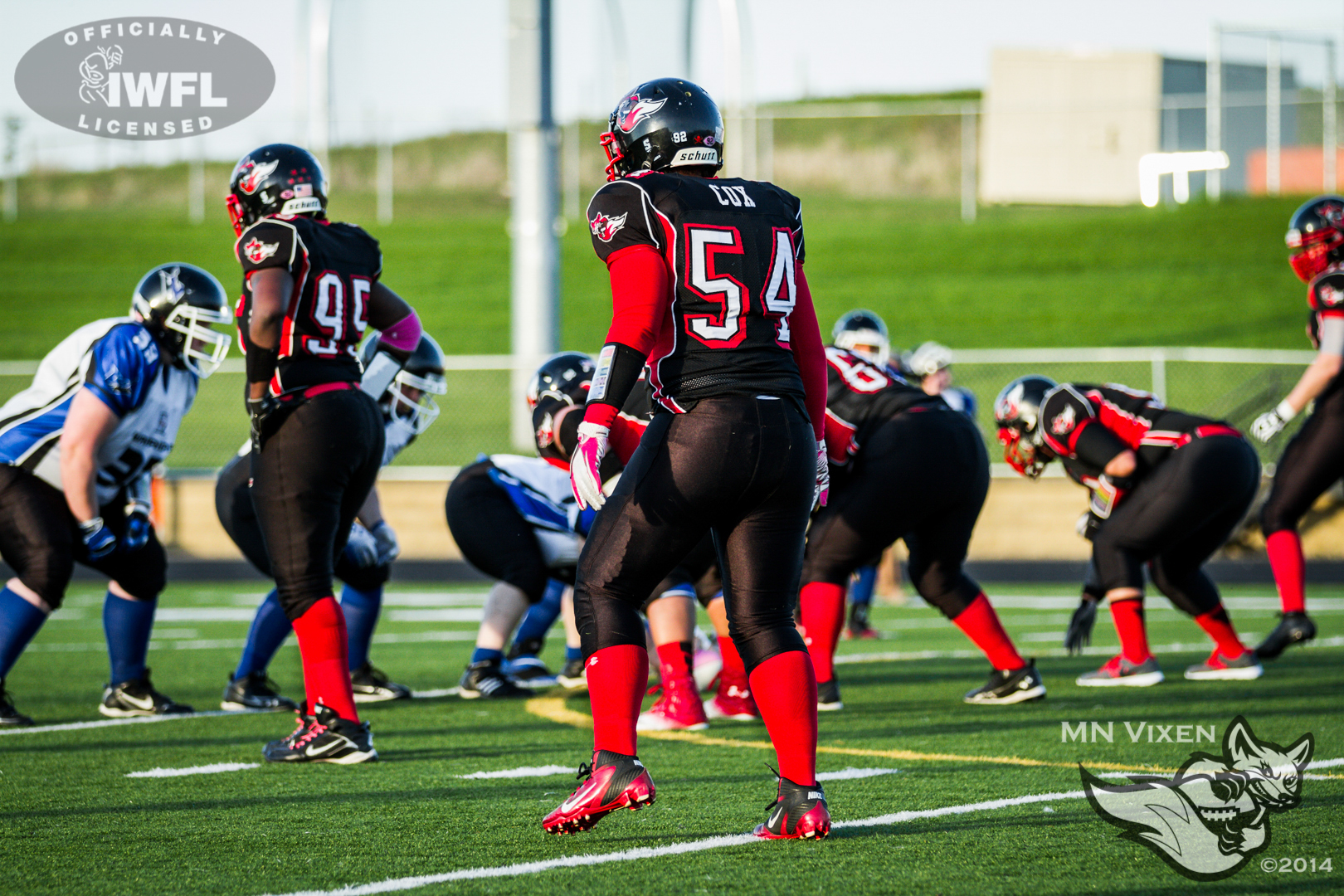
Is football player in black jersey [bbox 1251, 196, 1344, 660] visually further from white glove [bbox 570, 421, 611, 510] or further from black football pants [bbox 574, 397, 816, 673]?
white glove [bbox 570, 421, 611, 510]

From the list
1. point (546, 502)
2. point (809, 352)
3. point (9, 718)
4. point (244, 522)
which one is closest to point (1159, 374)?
point (546, 502)

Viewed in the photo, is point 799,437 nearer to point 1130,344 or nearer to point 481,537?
point 481,537

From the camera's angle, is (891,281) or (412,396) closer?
(412,396)

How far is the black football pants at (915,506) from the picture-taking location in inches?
234

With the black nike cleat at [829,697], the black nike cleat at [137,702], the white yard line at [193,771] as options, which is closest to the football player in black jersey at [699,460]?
the white yard line at [193,771]

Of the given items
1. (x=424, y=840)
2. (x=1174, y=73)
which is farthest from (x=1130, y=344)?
(x=424, y=840)

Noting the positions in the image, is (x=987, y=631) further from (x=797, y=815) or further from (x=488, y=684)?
(x=797, y=815)

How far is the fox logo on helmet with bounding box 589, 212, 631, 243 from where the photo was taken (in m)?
3.66

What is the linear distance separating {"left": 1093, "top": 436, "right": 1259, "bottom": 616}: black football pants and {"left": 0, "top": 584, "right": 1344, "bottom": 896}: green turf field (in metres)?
0.51

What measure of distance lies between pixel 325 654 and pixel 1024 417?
3.44 metres

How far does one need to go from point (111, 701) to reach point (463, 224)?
25.6 meters

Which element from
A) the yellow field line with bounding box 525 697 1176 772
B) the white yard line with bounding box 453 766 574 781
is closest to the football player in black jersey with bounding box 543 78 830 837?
the white yard line with bounding box 453 766 574 781

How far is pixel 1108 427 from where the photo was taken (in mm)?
6664

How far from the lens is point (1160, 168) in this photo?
2570 cm
